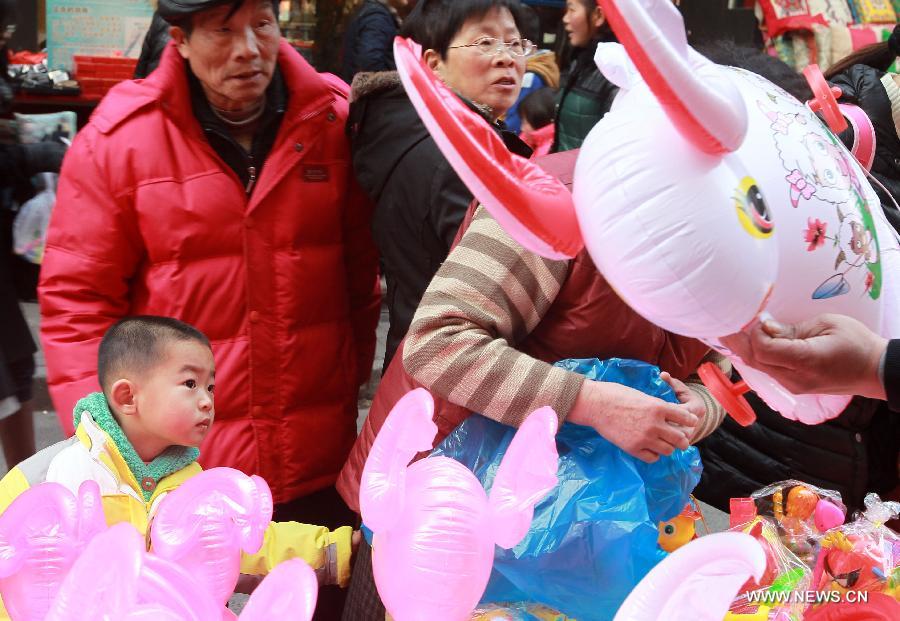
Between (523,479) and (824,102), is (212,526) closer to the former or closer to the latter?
(523,479)

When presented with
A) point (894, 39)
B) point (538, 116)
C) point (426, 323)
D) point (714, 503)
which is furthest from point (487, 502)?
point (538, 116)

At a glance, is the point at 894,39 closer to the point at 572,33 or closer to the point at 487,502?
the point at 572,33

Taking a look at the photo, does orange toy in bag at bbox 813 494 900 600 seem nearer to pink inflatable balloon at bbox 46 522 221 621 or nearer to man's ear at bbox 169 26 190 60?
pink inflatable balloon at bbox 46 522 221 621

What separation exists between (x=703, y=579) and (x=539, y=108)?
165 inches

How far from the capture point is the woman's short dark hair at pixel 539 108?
16.5 feet

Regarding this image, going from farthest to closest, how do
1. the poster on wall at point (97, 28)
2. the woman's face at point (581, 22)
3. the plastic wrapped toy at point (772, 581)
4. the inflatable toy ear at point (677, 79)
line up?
the poster on wall at point (97, 28), the woman's face at point (581, 22), the plastic wrapped toy at point (772, 581), the inflatable toy ear at point (677, 79)

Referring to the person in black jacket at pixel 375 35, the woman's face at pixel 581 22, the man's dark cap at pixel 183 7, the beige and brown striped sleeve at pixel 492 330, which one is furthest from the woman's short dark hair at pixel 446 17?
the person in black jacket at pixel 375 35

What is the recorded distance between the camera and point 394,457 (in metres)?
1.21

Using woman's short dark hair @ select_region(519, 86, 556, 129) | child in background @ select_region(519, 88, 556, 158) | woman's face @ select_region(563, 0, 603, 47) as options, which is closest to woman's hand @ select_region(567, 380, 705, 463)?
woman's face @ select_region(563, 0, 603, 47)

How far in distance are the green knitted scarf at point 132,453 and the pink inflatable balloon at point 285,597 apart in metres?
0.63

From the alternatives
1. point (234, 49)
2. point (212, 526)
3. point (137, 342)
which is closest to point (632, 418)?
point (212, 526)

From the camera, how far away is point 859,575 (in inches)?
65.1

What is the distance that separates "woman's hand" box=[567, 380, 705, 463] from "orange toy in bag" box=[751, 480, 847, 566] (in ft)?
1.25

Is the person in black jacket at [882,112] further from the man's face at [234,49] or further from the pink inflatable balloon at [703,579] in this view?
the pink inflatable balloon at [703,579]
